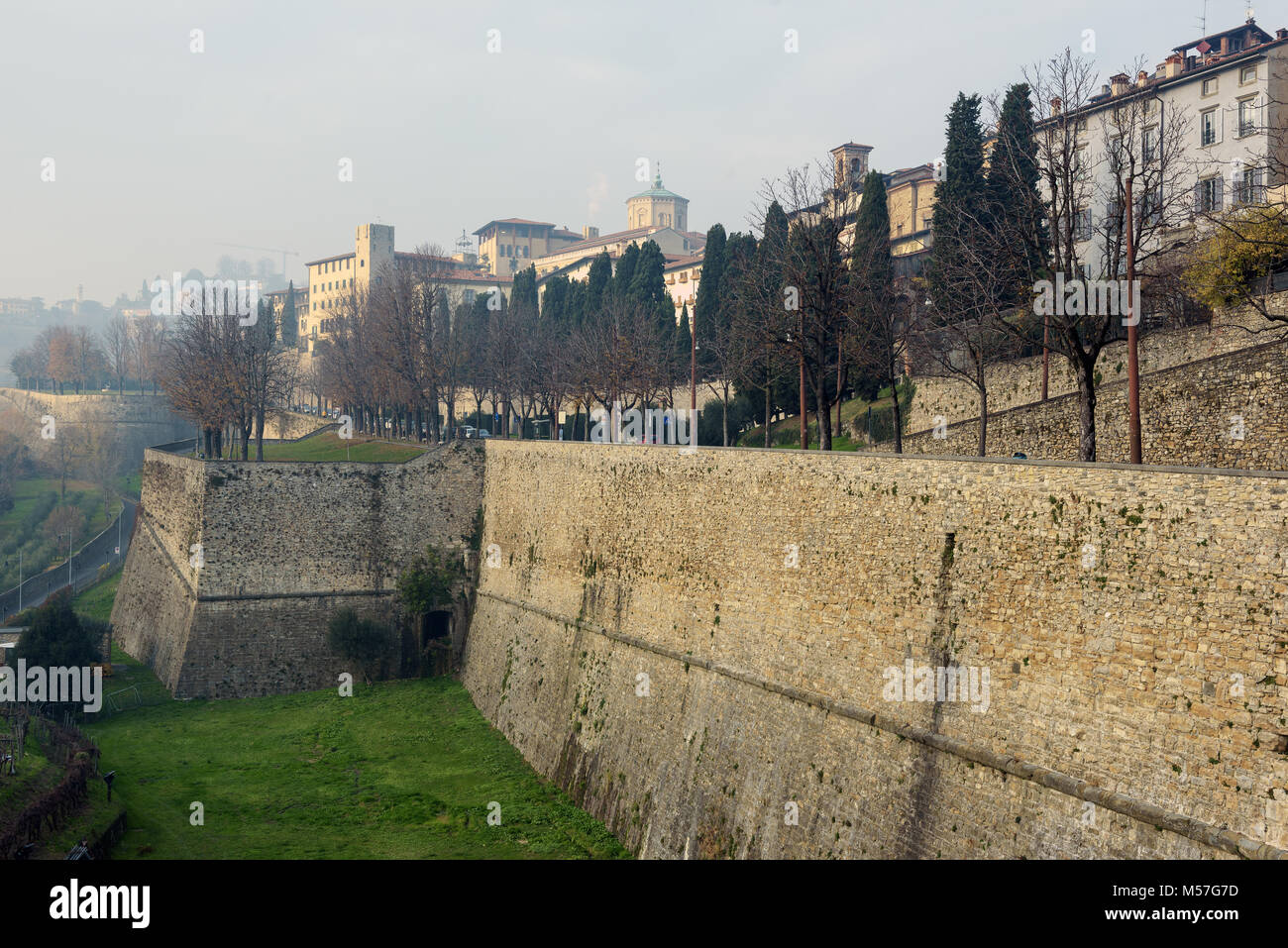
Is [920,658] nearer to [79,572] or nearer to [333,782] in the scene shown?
[333,782]

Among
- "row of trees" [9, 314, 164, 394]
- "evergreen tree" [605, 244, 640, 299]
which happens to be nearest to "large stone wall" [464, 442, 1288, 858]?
"evergreen tree" [605, 244, 640, 299]

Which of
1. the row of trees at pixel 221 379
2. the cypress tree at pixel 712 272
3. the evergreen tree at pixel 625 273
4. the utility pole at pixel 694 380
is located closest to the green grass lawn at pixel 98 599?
the row of trees at pixel 221 379

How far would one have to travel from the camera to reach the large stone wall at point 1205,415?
22156 millimetres

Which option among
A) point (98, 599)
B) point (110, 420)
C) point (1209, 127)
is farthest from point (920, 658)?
point (110, 420)

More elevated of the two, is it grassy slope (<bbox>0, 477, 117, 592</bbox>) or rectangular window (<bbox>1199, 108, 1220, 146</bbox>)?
rectangular window (<bbox>1199, 108, 1220, 146</bbox>)

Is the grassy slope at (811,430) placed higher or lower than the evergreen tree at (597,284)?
lower

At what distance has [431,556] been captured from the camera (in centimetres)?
4128

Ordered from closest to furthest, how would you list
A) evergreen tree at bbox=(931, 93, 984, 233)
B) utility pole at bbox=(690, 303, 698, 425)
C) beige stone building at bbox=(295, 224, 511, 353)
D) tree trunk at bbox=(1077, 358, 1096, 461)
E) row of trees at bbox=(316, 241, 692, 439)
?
tree trunk at bbox=(1077, 358, 1096, 461)
utility pole at bbox=(690, 303, 698, 425)
evergreen tree at bbox=(931, 93, 984, 233)
row of trees at bbox=(316, 241, 692, 439)
beige stone building at bbox=(295, 224, 511, 353)

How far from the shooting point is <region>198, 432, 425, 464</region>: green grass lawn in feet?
174

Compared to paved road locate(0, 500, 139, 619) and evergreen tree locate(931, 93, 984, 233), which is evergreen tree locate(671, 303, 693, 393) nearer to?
evergreen tree locate(931, 93, 984, 233)

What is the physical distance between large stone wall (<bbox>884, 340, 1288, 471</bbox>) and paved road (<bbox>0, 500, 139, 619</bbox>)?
52.9m

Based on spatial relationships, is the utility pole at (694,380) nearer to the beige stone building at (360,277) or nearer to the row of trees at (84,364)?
the beige stone building at (360,277)

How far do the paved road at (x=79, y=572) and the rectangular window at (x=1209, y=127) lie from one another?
2313 inches
